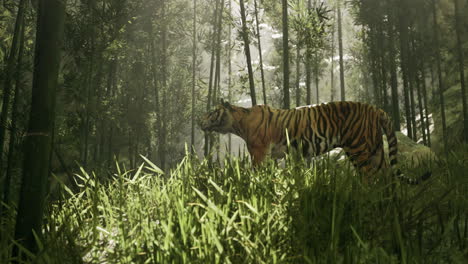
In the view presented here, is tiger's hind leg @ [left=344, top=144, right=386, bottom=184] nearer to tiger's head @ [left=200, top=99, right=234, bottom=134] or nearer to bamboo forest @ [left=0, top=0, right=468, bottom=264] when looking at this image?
bamboo forest @ [left=0, top=0, right=468, bottom=264]

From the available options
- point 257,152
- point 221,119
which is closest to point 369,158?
point 257,152

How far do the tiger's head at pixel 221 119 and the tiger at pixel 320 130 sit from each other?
0.01 m

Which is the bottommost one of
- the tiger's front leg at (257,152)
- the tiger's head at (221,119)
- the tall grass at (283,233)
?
the tall grass at (283,233)

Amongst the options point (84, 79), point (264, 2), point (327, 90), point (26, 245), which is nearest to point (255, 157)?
point (26, 245)

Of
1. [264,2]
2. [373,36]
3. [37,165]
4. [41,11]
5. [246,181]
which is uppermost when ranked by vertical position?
[264,2]

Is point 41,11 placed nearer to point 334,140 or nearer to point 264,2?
point 334,140

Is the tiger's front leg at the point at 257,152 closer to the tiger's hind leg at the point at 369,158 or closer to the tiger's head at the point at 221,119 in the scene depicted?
the tiger's head at the point at 221,119

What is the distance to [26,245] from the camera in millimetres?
1556

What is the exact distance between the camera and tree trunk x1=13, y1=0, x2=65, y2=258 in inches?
61.7

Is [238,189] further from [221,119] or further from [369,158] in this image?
[221,119]

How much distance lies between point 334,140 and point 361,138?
290 mm

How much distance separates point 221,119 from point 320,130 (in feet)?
3.68

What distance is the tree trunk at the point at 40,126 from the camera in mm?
1568

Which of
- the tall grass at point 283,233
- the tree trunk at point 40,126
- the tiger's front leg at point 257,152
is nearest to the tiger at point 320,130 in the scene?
the tiger's front leg at point 257,152
